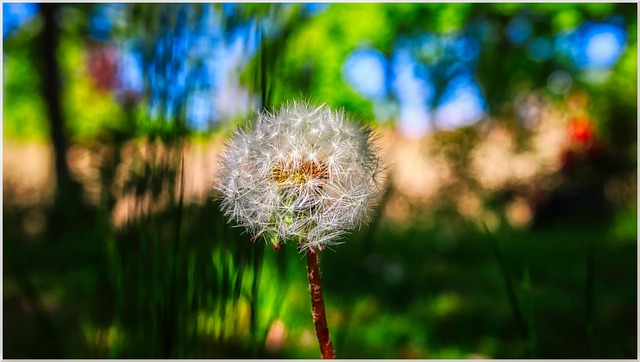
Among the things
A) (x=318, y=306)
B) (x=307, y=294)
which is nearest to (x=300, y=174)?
(x=318, y=306)

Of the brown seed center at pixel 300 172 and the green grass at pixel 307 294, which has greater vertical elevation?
the brown seed center at pixel 300 172

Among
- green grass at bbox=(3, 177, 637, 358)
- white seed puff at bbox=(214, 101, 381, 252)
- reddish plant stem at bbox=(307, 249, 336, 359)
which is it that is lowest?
A: green grass at bbox=(3, 177, 637, 358)

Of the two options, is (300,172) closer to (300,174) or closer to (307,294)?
(300,174)

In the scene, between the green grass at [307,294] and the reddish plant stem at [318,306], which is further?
the green grass at [307,294]

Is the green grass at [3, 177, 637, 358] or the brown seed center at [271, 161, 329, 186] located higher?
the brown seed center at [271, 161, 329, 186]

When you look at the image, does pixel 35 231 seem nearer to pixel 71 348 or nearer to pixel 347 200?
pixel 71 348

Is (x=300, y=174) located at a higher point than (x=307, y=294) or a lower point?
higher

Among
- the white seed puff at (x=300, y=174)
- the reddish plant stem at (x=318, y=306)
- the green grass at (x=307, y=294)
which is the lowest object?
the green grass at (x=307, y=294)

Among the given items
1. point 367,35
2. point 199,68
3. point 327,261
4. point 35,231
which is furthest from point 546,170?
point 199,68

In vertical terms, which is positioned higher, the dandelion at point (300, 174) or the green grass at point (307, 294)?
the dandelion at point (300, 174)
